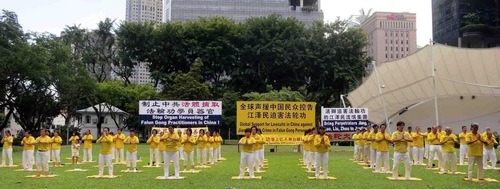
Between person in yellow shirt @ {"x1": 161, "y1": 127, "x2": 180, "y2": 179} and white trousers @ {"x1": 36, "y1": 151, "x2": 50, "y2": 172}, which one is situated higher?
person in yellow shirt @ {"x1": 161, "y1": 127, "x2": 180, "y2": 179}

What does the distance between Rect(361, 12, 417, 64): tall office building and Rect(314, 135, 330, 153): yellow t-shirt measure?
403 ft

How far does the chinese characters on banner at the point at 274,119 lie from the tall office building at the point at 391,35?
10860 cm

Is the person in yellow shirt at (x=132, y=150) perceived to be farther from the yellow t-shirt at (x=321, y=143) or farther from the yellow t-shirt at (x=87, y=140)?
the yellow t-shirt at (x=321, y=143)

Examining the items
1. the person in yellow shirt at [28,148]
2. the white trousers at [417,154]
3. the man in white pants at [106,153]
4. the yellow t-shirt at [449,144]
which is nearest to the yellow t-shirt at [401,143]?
the yellow t-shirt at [449,144]

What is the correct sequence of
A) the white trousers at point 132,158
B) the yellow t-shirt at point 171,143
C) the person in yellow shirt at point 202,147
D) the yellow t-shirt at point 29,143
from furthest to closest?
the person in yellow shirt at point 202,147, the white trousers at point 132,158, the yellow t-shirt at point 29,143, the yellow t-shirt at point 171,143

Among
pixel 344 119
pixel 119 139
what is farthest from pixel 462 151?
pixel 119 139

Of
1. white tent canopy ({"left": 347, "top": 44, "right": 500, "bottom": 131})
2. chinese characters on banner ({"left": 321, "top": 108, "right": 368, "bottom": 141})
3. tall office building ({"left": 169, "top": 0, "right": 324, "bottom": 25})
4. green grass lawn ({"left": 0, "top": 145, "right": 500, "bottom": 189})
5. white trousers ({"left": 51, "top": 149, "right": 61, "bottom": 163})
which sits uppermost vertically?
tall office building ({"left": 169, "top": 0, "right": 324, "bottom": 25})

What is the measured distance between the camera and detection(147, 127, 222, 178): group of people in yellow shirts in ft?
46.1

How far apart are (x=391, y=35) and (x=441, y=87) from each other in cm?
10101

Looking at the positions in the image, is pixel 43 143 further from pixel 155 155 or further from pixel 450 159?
pixel 450 159

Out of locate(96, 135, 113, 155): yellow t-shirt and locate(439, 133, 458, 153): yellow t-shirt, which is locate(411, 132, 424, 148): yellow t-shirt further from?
locate(96, 135, 113, 155): yellow t-shirt

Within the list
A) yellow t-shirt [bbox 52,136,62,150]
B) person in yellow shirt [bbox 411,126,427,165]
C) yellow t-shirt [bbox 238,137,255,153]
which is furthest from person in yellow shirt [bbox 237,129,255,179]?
yellow t-shirt [bbox 52,136,62,150]

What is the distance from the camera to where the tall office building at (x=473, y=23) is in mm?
61000

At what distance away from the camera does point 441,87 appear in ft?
122
